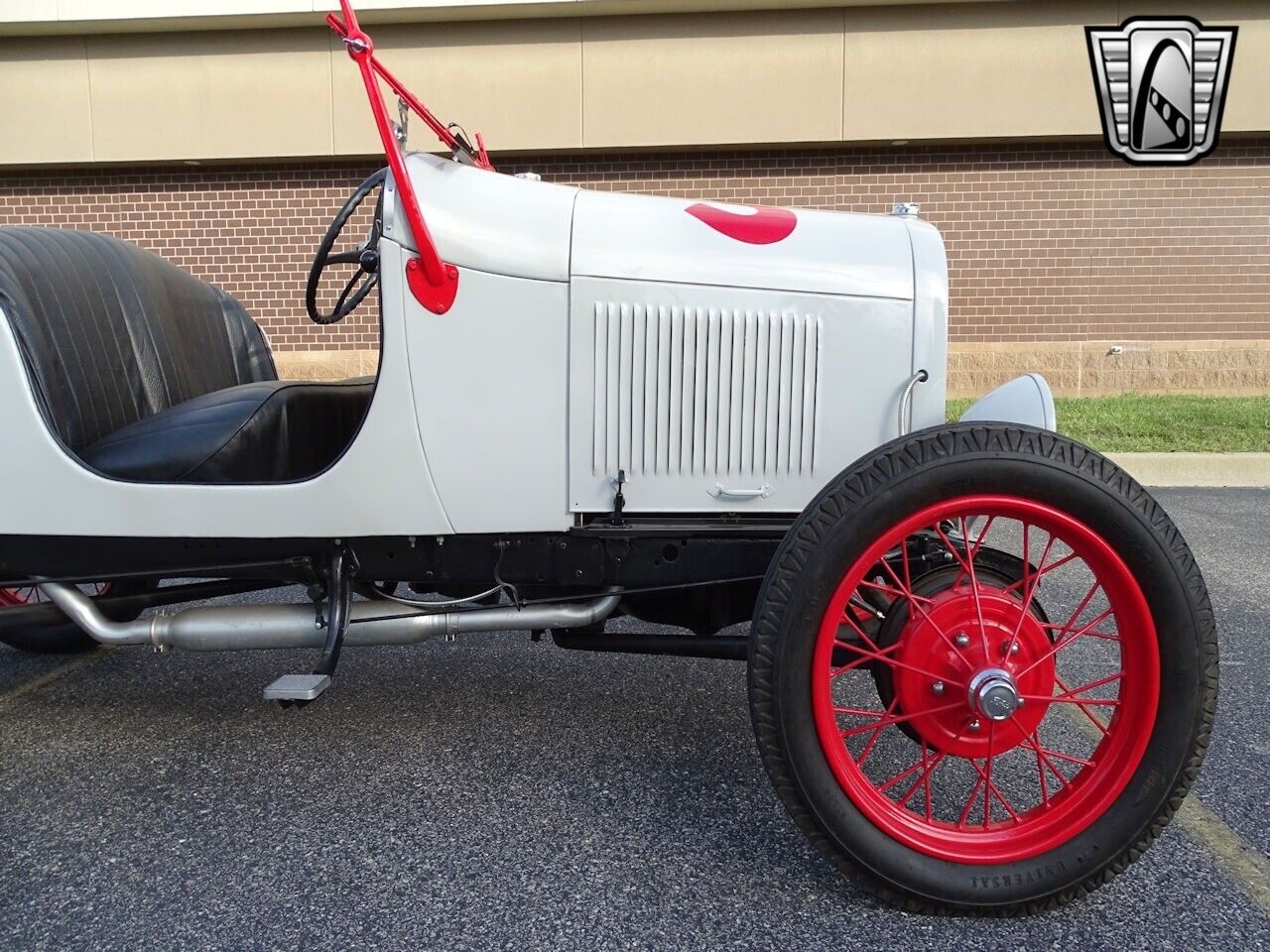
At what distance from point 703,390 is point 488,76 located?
7399mm

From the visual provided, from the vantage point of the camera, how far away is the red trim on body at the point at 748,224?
6.71 ft

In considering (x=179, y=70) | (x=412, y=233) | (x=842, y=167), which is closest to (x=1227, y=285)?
(x=842, y=167)

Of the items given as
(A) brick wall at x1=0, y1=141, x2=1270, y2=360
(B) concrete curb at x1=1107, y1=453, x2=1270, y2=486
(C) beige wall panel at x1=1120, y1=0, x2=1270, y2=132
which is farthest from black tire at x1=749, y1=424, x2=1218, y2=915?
(C) beige wall panel at x1=1120, y1=0, x2=1270, y2=132

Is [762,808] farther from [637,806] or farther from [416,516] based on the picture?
[416,516]

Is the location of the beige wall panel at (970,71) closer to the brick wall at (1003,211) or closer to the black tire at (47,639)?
the brick wall at (1003,211)

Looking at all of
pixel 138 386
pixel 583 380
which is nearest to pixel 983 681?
pixel 583 380

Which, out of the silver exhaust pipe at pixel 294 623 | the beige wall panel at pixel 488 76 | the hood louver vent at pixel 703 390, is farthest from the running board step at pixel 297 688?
the beige wall panel at pixel 488 76

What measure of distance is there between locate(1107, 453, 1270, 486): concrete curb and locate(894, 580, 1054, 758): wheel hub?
198 inches

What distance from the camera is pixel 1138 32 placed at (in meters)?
Result: 8.20

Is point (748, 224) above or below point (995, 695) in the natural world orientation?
above

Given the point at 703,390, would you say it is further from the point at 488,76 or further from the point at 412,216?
the point at 488,76

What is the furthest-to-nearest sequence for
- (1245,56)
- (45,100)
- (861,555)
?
(45,100) → (1245,56) → (861,555)

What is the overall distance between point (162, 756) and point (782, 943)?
1.71 meters

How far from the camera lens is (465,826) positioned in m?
2.07
